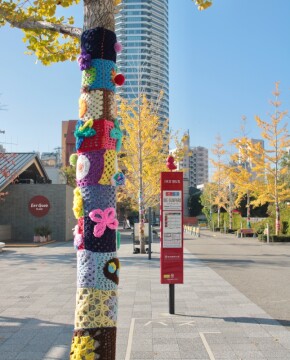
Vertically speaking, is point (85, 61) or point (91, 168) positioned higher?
point (85, 61)

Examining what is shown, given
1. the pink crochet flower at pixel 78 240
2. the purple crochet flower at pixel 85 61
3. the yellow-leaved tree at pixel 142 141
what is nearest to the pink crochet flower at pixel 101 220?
the pink crochet flower at pixel 78 240

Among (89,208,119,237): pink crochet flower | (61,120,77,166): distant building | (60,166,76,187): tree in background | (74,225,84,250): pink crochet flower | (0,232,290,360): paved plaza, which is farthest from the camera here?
(61,120,77,166): distant building

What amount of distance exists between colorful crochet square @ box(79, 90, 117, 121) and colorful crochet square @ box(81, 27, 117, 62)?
310 mm

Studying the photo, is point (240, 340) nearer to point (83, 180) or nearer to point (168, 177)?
point (168, 177)

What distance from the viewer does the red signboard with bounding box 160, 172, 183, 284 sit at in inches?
299

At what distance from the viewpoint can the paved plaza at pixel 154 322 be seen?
531 centimetres

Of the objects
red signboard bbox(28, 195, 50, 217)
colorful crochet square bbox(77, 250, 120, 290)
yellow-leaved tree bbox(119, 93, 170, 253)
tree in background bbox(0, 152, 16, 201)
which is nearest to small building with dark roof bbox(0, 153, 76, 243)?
red signboard bbox(28, 195, 50, 217)

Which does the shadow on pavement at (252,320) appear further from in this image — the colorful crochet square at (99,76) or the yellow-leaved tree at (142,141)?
the yellow-leaved tree at (142,141)

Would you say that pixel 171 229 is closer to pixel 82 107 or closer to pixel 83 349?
pixel 82 107

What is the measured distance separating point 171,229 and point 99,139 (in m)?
4.72

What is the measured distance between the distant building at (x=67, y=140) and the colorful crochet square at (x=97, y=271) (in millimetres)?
78128

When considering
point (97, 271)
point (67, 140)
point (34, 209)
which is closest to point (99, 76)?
point (97, 271)

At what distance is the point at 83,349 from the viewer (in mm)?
2969

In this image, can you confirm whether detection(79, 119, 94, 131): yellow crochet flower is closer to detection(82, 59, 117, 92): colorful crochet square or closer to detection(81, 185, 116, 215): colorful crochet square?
detection(82, 59, 117, 92): colorful crochet square
